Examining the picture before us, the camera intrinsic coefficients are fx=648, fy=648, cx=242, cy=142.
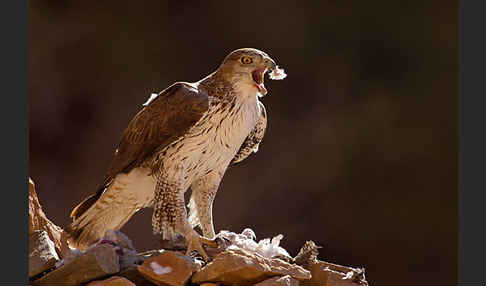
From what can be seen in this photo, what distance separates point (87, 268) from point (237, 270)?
0.53 m

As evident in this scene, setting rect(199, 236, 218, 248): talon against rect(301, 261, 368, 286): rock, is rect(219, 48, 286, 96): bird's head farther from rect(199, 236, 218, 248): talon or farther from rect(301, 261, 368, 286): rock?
rect(301, 261, 368, 286): rock

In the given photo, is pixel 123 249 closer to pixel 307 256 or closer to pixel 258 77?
pixel 307 256

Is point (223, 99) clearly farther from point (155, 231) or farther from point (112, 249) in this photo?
point (112, 249)

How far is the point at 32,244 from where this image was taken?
2.50 metres

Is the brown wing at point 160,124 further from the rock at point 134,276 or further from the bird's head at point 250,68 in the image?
the rock at point 134,276

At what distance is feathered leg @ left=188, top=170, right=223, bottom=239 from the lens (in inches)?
120

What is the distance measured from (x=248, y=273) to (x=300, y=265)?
0.38m

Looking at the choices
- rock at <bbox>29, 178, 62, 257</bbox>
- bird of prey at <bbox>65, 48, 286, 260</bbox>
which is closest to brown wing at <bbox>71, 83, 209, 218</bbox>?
bird of prey at <bbox>65, 48, 286, 260</bbox>

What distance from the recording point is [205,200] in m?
3.09

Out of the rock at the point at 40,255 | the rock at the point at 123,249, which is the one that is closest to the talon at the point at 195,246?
the rock at the point at 123,249

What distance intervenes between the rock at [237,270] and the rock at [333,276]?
0.17 meters

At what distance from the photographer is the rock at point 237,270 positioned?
2.25 m

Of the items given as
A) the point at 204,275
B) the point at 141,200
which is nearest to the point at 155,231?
the point at 141,200

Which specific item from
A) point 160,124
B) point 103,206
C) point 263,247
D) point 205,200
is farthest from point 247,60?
point 103,206
